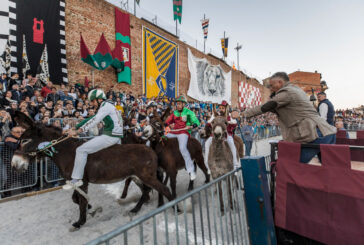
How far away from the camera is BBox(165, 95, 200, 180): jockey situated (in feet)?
15.9

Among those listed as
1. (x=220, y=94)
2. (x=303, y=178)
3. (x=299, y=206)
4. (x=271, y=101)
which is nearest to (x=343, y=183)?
(x=303, y=178)

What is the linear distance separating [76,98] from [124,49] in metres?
6.82

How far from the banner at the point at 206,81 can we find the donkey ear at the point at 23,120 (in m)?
18.1

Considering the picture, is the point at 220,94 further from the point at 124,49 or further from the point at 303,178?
the point at 303,178

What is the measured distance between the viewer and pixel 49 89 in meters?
8.66

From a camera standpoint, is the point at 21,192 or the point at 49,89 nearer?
the point at 21,192

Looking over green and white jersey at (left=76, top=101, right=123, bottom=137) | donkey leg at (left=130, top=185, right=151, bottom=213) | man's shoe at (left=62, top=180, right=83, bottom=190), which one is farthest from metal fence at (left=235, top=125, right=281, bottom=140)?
man's shoe at (left=62, top=180, right=83, bottom=190)

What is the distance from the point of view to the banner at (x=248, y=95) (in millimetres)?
32281

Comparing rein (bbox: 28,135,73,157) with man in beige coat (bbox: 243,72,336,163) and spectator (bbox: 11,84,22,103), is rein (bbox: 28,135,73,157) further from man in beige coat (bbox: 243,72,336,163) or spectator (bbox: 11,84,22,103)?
spectator (bbox: 11,84,22,103)

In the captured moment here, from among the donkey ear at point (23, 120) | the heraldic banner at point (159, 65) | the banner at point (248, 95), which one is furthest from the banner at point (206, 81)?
the donkey ear at point (23, 120)

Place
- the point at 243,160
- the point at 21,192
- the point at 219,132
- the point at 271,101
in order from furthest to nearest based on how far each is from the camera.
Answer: the point at 21,192 < the point at 219,132 < the point at 271,101 < the point at 243,160

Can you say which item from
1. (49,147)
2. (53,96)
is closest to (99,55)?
(53,96)

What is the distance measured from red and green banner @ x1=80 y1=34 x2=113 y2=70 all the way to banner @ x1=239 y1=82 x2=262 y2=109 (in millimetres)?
24656

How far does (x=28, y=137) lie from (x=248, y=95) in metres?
34.7
